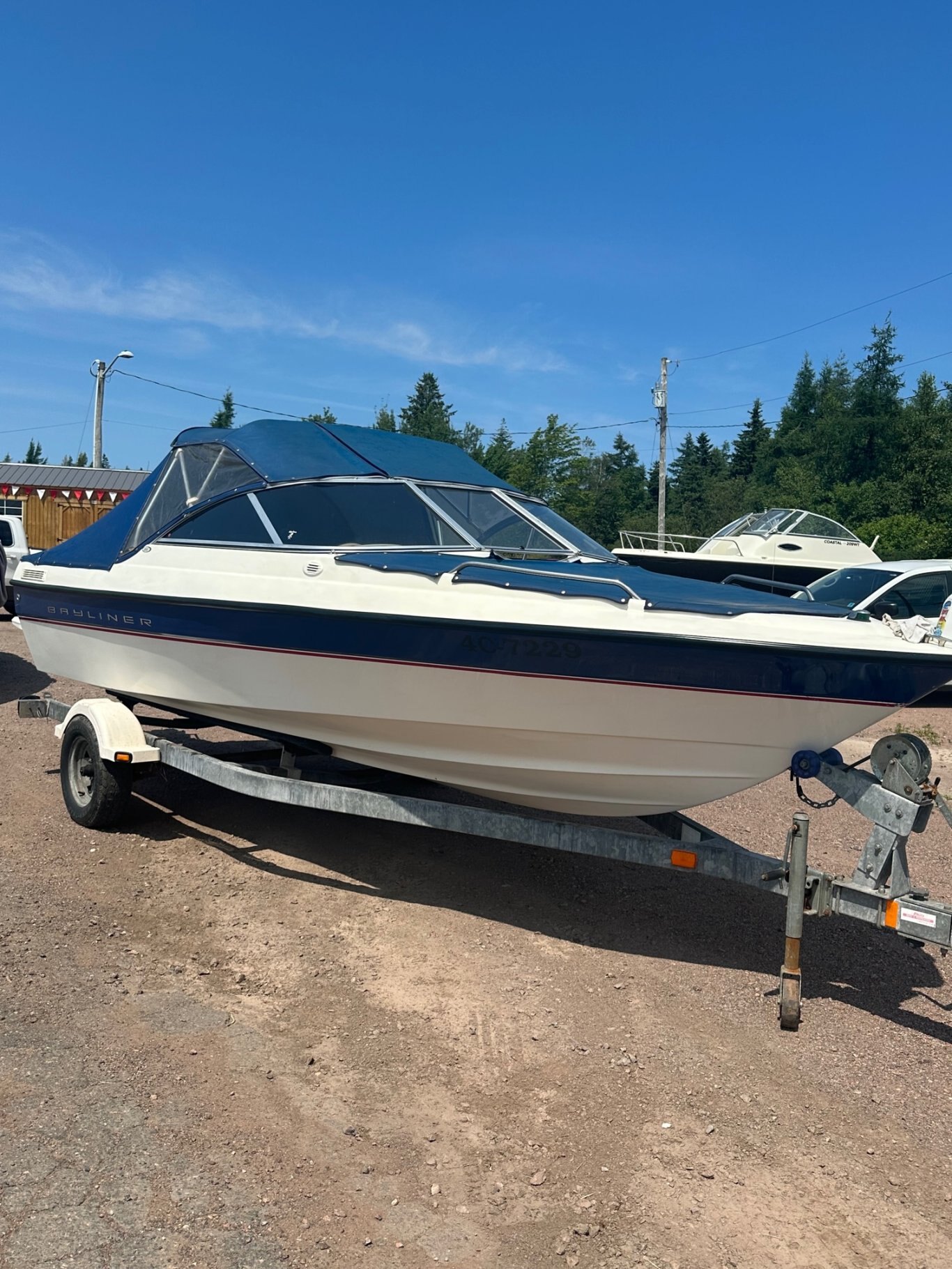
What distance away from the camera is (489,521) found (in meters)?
5.35

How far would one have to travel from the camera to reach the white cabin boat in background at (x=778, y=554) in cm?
1608

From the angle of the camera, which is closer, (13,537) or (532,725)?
(532,725)

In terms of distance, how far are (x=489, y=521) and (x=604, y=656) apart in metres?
1.57

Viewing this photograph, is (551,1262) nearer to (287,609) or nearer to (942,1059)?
A: (942,1059)

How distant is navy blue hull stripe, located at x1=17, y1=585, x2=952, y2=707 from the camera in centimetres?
386

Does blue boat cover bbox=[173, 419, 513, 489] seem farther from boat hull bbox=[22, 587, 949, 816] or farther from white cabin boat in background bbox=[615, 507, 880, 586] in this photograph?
white cabin boat in background bbox=[615, 507, 880, 586]

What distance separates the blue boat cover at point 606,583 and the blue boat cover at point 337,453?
2.41ft

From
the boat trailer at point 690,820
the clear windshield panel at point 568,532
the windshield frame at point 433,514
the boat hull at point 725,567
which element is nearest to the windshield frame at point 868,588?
the boat hull at point 725,567

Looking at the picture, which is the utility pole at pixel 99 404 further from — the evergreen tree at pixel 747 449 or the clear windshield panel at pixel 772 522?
the evergreen tree at pixel 747 449

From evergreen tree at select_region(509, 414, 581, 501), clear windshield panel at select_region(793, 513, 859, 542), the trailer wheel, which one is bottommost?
the trailer wheel

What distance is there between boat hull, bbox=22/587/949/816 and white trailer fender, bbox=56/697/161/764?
52 cm

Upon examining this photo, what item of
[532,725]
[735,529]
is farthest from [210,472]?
[735,529]

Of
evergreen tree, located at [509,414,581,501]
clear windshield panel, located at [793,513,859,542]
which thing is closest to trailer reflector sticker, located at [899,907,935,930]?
clear windshield panel, located at [793,513,859,542]

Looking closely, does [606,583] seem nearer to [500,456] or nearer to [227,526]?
[227,526]
